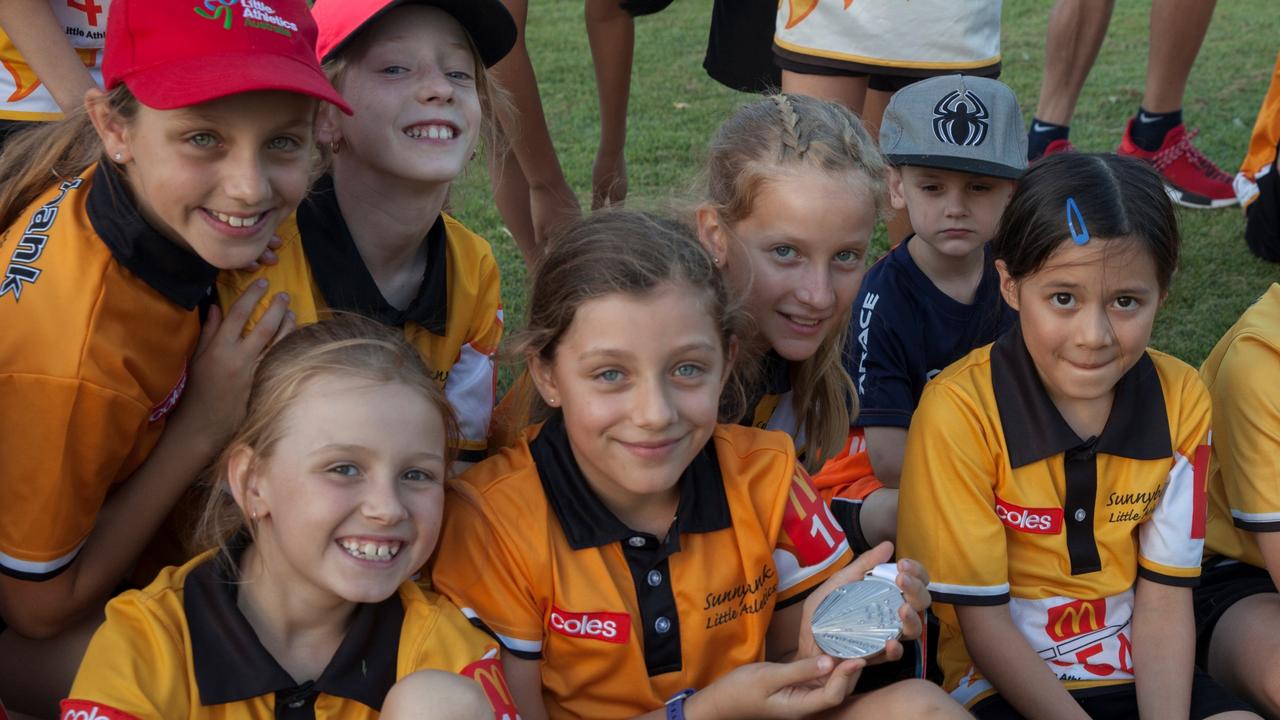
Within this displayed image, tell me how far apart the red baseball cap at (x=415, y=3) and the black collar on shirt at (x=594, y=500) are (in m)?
0.93

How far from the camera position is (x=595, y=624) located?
7.66 feet

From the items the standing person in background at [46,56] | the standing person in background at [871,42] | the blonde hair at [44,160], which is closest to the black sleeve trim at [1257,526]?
the standing person in background at [871,42]

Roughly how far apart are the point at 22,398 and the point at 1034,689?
1932mm

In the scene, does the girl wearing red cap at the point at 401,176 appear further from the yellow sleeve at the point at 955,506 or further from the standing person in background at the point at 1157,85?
the standing person in background at the point at 1157,85

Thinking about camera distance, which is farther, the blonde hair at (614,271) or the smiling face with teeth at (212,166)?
the blonde hair at (614,271)

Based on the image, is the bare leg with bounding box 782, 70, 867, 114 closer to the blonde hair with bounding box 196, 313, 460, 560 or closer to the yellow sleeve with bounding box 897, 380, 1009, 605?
the yellow sleeve with bounding box 897, 380, 1009, 605

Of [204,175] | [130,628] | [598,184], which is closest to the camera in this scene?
[130,628]

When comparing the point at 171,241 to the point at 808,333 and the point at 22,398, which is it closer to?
the point at 22,398

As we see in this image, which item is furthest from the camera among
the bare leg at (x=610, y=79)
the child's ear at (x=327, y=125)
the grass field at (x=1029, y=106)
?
the grass field at (x=1029, y=106)

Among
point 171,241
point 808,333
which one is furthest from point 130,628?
point 808,333

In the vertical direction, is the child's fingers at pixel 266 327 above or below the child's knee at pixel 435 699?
above

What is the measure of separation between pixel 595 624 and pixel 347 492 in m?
0.51

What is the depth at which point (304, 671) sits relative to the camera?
2.17 metres

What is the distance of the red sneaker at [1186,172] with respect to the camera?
565 cm
